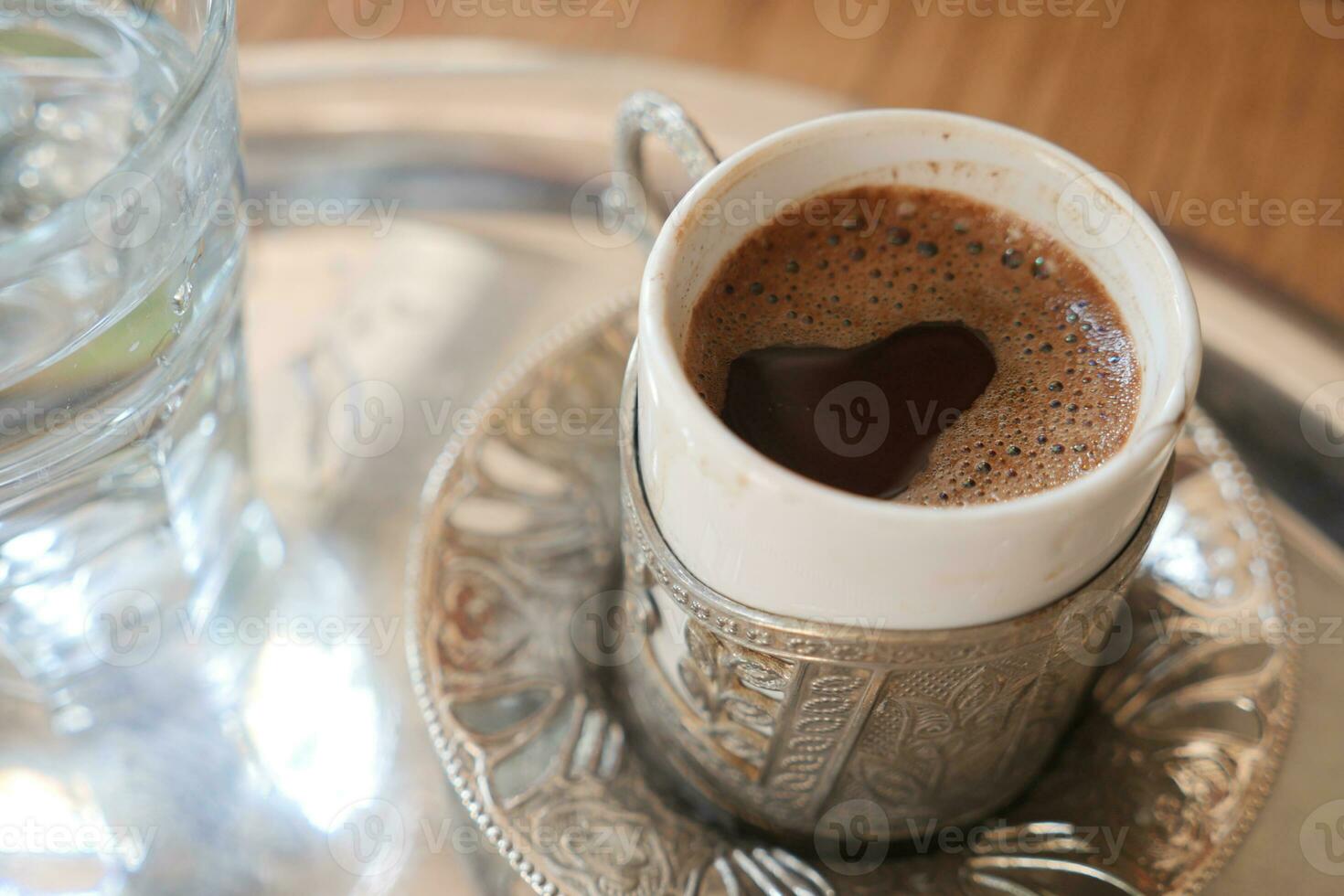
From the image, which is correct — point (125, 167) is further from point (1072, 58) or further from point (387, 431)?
point (1072, 58)

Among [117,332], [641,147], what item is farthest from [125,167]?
[641,147]

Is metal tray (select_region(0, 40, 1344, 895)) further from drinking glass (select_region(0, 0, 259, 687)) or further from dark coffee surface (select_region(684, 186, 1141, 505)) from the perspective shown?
dark coffee surface (select_region(684, 186, 1141, 505))

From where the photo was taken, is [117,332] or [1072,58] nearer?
[117,332]

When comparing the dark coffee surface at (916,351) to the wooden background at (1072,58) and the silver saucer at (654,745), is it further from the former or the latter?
the wooden background at (1072,58)

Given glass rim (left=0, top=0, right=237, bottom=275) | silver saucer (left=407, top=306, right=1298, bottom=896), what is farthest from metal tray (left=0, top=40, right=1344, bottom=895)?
glass rim (left=0, top=0, right=237, bottom=275)

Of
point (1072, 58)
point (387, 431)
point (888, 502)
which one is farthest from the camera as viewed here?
point (1072, 58)

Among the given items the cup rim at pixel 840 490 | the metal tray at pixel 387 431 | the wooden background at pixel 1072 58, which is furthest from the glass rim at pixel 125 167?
the wooden background at pixel 1072 58
